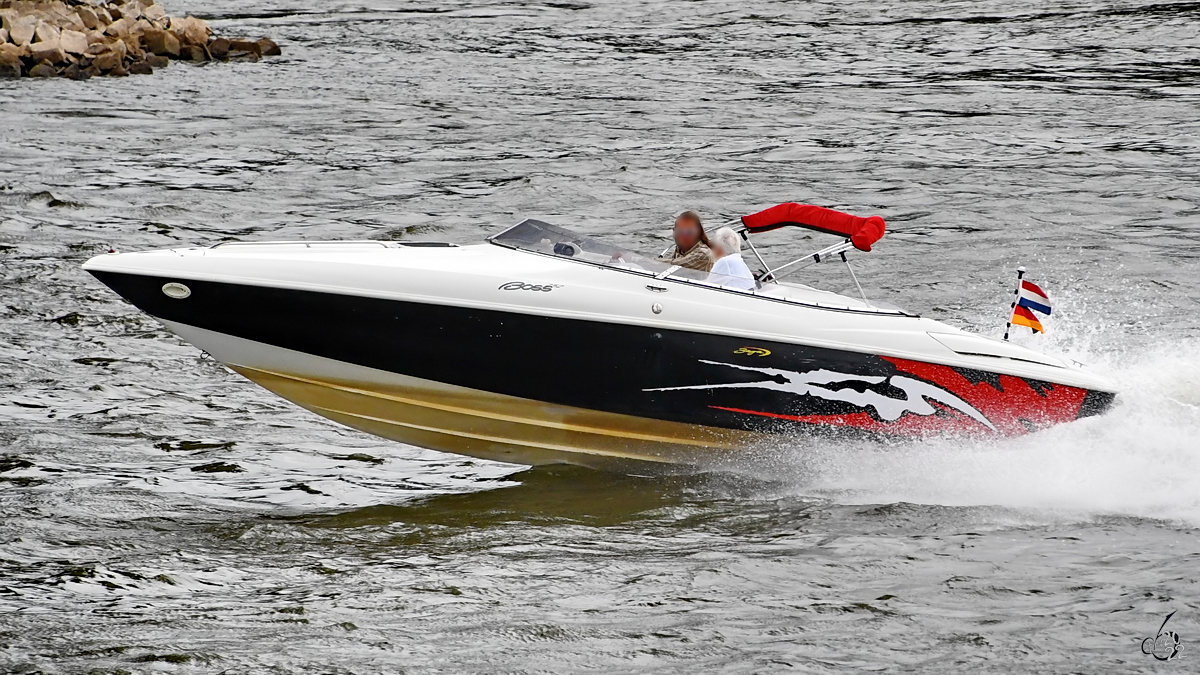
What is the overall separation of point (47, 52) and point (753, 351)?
19.2 metres

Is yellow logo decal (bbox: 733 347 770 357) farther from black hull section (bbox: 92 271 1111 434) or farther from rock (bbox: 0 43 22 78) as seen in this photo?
rock (bbox: 0 43 22 78)

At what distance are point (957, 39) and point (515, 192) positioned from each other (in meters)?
12.6

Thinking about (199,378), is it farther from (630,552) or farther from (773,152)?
(773,152)

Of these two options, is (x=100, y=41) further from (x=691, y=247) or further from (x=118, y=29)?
(x=691, y=247)

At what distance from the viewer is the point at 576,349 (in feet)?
24.5

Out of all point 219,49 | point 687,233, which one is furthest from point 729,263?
point 219,49

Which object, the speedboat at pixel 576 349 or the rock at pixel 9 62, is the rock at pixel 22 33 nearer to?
the rock at pixel 9 62

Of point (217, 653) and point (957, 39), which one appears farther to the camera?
point (957, 39)

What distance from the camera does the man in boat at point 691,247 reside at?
779 cm

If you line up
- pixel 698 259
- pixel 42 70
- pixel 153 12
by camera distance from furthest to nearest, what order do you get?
pixel 153 12 < pixel 42 70 < pixel 698 259

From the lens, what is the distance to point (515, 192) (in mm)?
15695

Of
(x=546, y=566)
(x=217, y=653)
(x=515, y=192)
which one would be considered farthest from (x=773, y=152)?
(x=217, y=653)

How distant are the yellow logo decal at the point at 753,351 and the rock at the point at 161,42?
20491 millimetres

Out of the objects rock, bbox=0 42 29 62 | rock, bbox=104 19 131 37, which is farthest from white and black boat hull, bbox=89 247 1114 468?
rock, bbox=104 19 131 37
